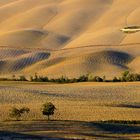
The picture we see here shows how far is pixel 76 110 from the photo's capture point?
4262 cm

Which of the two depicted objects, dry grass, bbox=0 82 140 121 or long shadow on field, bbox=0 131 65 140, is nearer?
long shadow on field, bbox=0 131 65 140

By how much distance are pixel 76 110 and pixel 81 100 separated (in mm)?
8578

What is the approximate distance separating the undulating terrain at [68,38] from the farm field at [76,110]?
2490 centimetres

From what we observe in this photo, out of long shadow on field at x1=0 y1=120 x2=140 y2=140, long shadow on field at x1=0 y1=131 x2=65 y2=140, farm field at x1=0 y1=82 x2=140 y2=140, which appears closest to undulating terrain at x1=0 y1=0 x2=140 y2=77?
farm field at x1=0 y1=82 x2=140 y2=140

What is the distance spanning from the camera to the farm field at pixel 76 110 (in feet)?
99.9

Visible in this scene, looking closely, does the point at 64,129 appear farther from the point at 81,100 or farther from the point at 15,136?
the point at 81,100

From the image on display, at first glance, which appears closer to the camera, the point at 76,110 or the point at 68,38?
the point at 76,110

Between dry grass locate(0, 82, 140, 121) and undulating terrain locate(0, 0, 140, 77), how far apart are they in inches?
935

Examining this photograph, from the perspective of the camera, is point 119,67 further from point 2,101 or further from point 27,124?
point 27,124

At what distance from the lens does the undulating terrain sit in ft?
314

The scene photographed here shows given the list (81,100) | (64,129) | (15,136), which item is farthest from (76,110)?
(15,136)

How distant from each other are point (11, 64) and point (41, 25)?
155 ft

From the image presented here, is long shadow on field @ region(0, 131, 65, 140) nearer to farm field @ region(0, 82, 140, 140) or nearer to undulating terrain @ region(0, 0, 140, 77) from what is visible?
farm field @ region(0, 82, 140, 140)

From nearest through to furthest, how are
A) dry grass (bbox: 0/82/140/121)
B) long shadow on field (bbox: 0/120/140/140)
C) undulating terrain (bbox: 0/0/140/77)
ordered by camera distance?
long shadow on field (bbox: 0/120/140/140) → dry grass (bbox: 0/82/140/121) → undulating terrain (bbox: 0/0/140/77)
